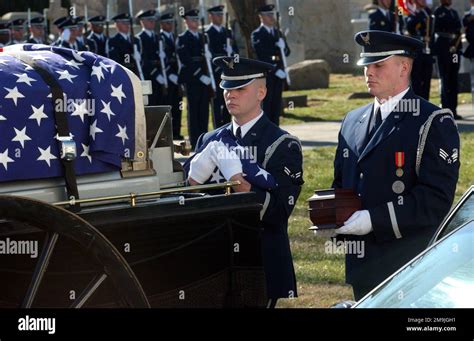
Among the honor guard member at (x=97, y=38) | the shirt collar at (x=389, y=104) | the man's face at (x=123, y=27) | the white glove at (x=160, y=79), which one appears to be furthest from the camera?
the honor guard member at (x=97, y=38)

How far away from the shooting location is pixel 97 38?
2103 cm

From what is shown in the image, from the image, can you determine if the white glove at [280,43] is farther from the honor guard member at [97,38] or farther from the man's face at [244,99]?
the man's face at [244,99]

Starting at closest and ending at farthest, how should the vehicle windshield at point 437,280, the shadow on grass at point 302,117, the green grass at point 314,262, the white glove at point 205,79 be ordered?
the vehicle windshield at point 437,280 < the green grass at point 314,262 < the white glove at point 205,79 < the shadow on grass at point 302,117

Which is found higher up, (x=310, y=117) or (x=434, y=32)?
(x=434, y=32)

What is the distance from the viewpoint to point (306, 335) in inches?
125

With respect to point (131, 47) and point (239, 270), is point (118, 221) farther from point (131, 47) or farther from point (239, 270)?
point (131, 47)

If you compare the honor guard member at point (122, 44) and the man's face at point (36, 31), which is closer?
the honor guard member at point (122, 44)

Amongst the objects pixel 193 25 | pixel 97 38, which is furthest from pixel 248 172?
pixel 97 38

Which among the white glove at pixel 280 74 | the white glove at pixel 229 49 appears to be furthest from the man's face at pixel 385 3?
the white glove at pixel 229 49

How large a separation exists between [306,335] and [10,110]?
187 cm

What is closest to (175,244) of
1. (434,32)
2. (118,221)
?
(118,221)

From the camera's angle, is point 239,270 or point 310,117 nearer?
point 239,270

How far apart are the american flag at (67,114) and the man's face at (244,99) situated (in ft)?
3.47

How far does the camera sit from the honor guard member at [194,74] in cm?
1840
